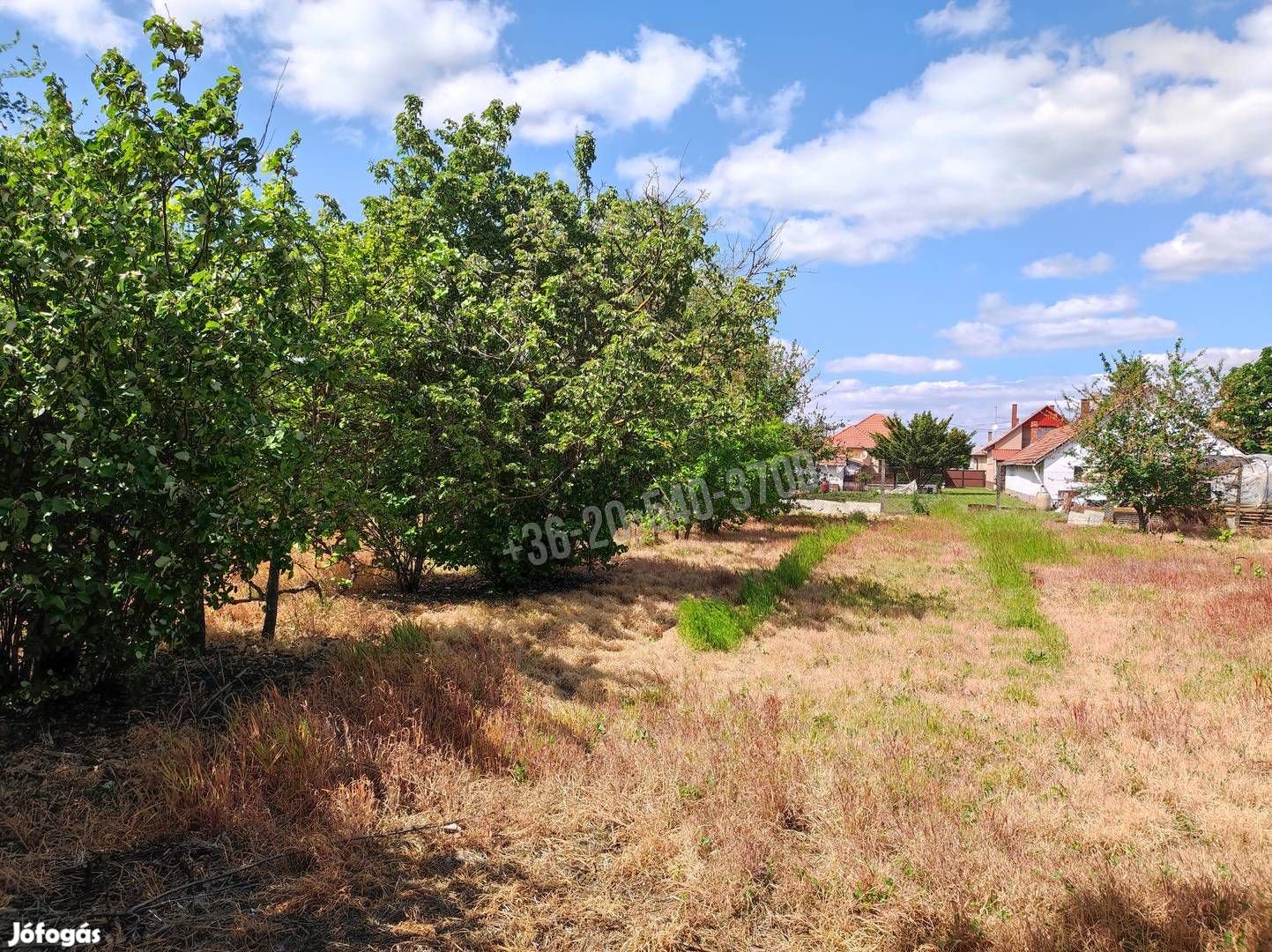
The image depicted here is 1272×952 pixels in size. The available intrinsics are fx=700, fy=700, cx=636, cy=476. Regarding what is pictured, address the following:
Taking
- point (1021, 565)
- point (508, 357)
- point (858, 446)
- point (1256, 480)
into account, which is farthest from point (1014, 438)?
point (508, 357)

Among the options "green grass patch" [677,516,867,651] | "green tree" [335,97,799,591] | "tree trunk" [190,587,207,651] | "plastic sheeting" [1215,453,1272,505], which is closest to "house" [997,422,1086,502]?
"plastic sheeting" [1215,453,1272,505]

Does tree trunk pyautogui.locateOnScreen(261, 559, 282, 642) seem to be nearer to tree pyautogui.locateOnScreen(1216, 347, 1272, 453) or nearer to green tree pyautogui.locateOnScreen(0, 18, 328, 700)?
green tree pyautogui.locateOnScreen(0, 18, 328, 700)

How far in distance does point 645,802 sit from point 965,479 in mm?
72623

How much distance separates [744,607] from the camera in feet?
35.3

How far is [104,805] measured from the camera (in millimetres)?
4309

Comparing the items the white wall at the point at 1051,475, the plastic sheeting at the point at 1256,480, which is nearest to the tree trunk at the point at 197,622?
the plastic sheeting at the point at 1256,480

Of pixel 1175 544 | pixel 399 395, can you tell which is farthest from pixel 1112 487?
pixel 399 395

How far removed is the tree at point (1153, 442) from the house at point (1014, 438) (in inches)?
1506

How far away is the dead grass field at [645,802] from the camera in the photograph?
11.7 ft

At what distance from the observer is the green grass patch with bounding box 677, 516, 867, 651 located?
9219mm

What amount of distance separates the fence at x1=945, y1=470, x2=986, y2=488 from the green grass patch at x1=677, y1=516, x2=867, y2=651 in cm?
5628

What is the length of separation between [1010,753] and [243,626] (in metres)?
7.99

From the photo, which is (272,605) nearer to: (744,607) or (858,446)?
(744,607)

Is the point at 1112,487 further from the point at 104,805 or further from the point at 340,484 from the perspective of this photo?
the point at 104,805
